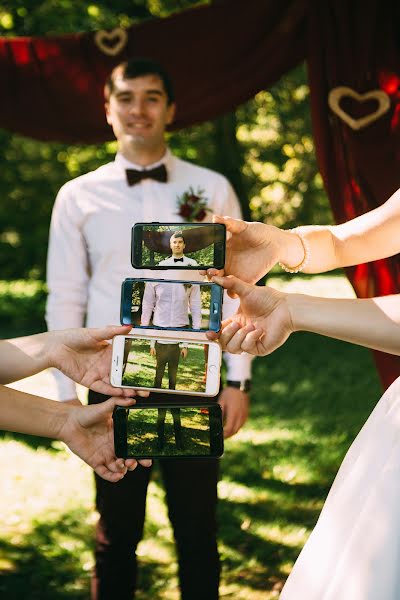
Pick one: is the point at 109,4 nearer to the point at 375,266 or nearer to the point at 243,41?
the point at 243,41

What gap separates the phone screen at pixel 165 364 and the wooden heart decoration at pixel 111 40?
6.26 feet

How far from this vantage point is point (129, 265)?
278cm

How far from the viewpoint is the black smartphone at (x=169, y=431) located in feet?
6.19

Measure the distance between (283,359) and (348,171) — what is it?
494cm

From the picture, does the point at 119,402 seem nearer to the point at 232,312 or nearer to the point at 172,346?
the point at 172,346

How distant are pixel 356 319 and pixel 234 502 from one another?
2.72 m

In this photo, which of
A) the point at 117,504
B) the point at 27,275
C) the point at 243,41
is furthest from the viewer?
the point at 27,275

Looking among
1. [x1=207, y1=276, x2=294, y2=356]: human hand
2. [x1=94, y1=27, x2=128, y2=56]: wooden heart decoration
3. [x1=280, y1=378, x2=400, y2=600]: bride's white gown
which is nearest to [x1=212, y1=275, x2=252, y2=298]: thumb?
[x1=207, y1=276, x2=294, y2=356]: human hand

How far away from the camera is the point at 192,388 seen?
1836 millimetres

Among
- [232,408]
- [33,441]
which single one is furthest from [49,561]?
[33,441]

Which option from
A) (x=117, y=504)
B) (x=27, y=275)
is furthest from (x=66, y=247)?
(x=27, y=275)

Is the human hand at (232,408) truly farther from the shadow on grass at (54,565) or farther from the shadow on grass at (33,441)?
the shadow on grass at (33,441)

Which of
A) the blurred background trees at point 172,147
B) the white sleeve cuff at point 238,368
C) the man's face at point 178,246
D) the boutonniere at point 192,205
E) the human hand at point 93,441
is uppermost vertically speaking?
the blurred background trees at point 172,147

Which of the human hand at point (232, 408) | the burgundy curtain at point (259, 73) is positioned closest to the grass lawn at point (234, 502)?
the human hand at point (232, 408)
